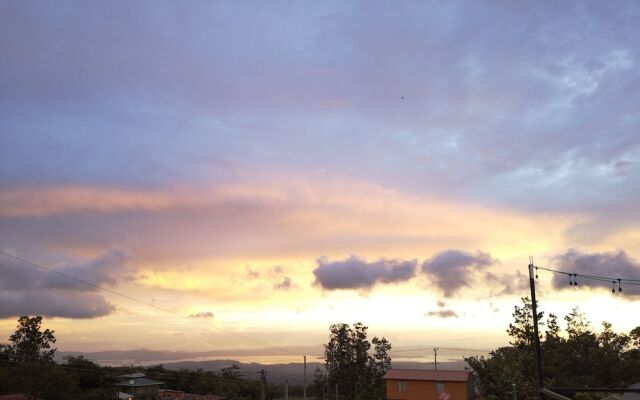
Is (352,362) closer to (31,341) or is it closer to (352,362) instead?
(352,362)

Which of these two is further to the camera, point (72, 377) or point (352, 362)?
point (352, 362)

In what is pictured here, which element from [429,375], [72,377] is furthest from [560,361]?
[72,377]

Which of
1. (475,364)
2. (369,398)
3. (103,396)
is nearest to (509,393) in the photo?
(475,364)

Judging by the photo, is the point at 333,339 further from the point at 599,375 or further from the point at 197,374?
the point at 599,375

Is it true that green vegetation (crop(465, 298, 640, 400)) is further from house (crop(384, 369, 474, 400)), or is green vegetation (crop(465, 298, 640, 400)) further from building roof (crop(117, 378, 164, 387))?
building roof (crop(117, 378, 164, 387))

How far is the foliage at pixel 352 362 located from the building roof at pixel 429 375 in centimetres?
1070

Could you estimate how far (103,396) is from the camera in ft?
154

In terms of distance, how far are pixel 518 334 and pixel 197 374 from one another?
4866 cm

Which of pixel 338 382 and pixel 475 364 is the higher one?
pixel 475 364

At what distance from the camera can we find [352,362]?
6450 cm

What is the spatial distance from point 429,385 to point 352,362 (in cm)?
1549

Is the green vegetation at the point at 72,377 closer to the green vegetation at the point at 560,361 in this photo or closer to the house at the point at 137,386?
the house at the point at 137,386

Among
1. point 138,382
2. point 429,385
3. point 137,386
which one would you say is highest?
point 429,385

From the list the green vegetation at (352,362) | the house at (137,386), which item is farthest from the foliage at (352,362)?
the house at (137,386)
